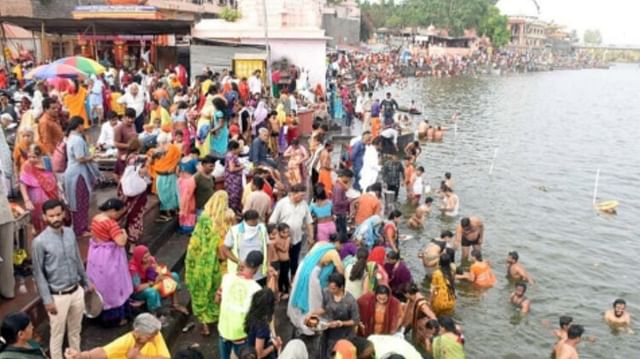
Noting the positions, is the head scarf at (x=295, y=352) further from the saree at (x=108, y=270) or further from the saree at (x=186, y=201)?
the saree at (x=186, y=201)

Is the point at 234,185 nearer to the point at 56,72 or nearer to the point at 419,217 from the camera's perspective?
the point at 419,217

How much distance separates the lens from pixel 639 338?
361 inches

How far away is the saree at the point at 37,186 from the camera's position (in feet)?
21.3

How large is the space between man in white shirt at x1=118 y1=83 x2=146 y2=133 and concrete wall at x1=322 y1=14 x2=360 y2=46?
1493 inches

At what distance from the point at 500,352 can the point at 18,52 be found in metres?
19.4

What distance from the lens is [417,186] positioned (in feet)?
46.8

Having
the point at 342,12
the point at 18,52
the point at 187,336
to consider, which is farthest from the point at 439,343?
the point at 342,12

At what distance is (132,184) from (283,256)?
6.31 ft

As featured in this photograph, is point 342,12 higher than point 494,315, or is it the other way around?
point 342,12

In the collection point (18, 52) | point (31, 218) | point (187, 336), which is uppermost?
point (18, 52)

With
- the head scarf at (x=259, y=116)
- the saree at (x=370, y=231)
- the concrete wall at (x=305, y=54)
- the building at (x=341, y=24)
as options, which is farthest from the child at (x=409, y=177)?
the building at (x=341, y=24)

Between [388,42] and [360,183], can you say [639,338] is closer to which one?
[360,183]

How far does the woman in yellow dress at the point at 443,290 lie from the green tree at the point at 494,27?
84.2 meters

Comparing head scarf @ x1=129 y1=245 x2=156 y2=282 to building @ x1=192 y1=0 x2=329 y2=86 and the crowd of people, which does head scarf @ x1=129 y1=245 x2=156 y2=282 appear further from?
building @ x1=192 y1=0 x2=329 y2=86
